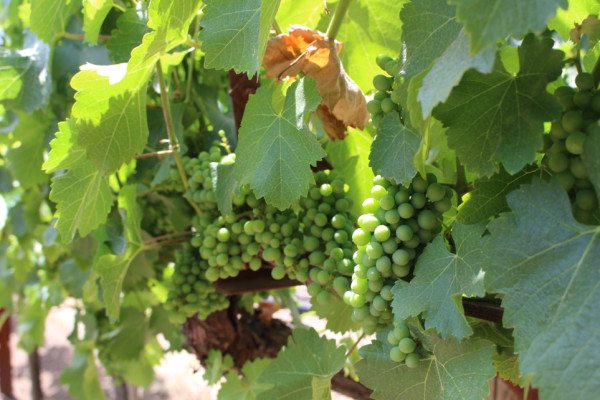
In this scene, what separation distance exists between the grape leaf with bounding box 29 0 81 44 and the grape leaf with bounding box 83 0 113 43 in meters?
0.07

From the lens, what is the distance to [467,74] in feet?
1.94

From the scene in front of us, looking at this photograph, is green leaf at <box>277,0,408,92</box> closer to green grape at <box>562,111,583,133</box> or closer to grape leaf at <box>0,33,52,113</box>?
green grape at <box>562,111,583,133</box>

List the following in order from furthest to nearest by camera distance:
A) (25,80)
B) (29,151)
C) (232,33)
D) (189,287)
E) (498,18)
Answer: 1. (29,151)
2. (25,80)
3. (189,287)
4. (232,33)
5. (498,18)

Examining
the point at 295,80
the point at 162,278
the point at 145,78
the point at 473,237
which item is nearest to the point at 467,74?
the point at 473,237

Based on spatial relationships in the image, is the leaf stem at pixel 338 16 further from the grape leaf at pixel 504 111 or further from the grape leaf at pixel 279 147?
the grape leaf at pixel 504 111

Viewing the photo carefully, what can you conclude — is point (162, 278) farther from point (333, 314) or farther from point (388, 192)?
point (388, 192)

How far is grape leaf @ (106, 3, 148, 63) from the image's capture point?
1.07 m

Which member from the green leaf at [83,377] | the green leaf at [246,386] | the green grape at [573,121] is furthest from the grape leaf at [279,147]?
the green leaf at [83,377]

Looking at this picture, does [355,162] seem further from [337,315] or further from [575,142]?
[575,142]

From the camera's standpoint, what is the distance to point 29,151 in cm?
157

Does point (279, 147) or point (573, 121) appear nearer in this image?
point (573, 121)

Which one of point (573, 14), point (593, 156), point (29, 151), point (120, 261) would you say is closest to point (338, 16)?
point (573, 14)

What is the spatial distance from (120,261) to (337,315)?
37cm

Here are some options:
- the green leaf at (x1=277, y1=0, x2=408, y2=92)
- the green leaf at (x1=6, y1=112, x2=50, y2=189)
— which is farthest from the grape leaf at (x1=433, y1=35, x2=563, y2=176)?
the green leaf at (x1=6, y1=112, x2=50, y2=189)
